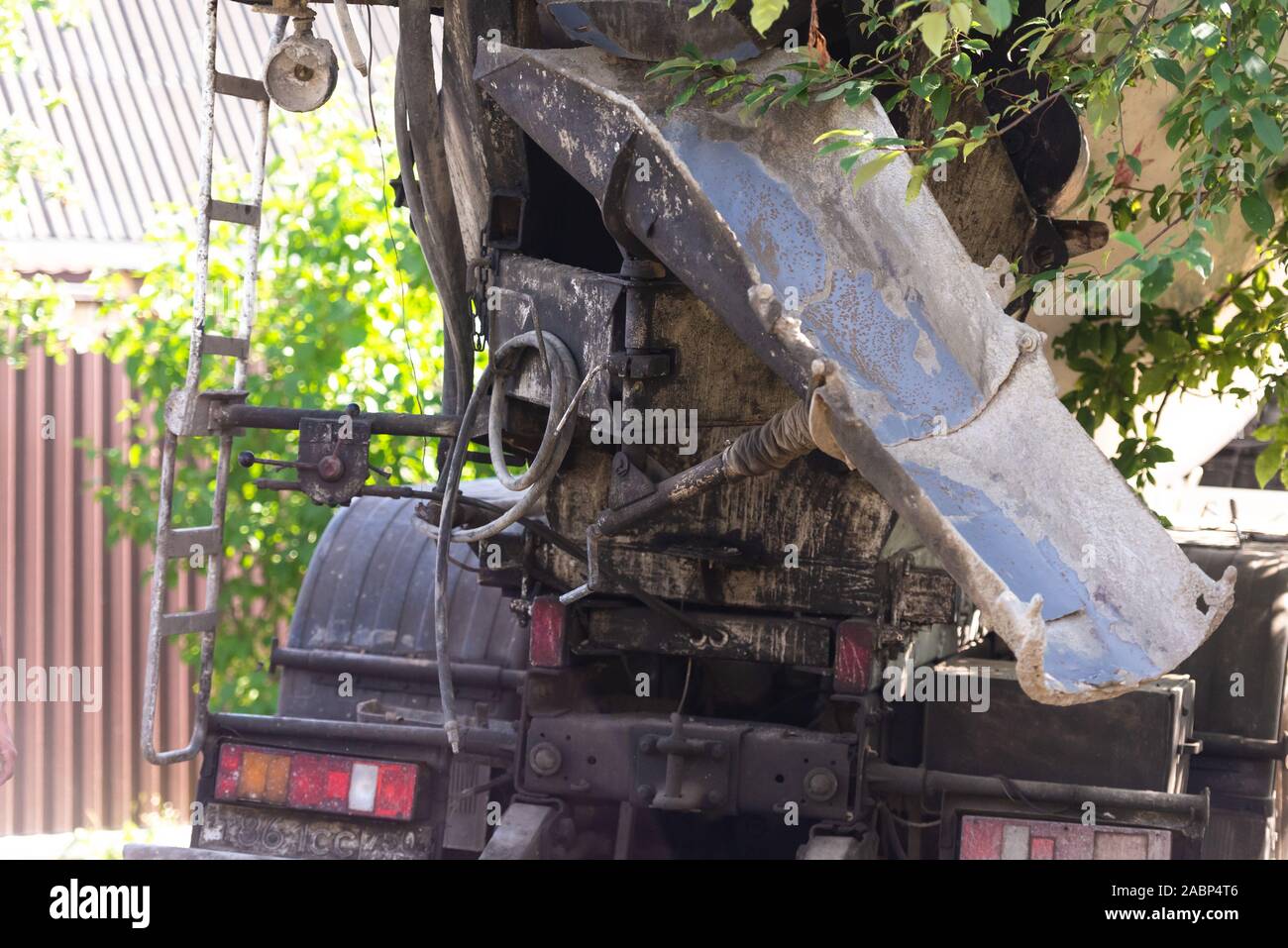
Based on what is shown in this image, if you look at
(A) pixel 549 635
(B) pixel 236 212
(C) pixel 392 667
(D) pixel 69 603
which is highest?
(B) pixel 236 212

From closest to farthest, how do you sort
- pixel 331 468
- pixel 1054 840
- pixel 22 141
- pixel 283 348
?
1. pixel 1054 840
2. pixel 331 468
3. pixel 22 141
4. pixel 283 348

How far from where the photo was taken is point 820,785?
3357mm

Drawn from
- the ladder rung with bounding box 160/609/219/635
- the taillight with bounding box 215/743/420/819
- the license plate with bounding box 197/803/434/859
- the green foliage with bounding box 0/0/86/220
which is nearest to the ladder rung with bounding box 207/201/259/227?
the ladder rung with bounding box 160/609/219/635

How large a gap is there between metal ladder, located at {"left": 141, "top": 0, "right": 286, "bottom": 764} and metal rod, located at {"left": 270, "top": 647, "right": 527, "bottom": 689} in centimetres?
50

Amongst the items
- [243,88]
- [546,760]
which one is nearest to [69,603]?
[243,88]

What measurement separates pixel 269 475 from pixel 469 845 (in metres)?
3.20

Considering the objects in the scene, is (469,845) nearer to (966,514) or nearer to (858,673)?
(858,673)

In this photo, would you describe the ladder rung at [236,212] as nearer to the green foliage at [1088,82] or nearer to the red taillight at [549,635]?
the red taillight at [549,635]

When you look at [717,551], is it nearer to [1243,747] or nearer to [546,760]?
[546,760]

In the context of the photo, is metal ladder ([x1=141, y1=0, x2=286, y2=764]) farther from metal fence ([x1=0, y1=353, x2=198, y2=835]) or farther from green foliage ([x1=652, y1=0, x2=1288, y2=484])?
metal fence ([x1=0, y1=353, x2=198, y2=835])

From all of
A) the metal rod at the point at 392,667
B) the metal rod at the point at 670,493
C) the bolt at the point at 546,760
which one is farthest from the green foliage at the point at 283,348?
the metal rod at the point at 670,493

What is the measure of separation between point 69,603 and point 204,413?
169 inches

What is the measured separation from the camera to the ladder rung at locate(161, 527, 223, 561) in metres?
3.65

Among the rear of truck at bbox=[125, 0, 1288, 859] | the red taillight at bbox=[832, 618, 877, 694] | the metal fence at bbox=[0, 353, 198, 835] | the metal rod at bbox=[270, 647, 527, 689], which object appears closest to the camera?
the rear of truck at bbox=[125, 0, 1288, 859]
